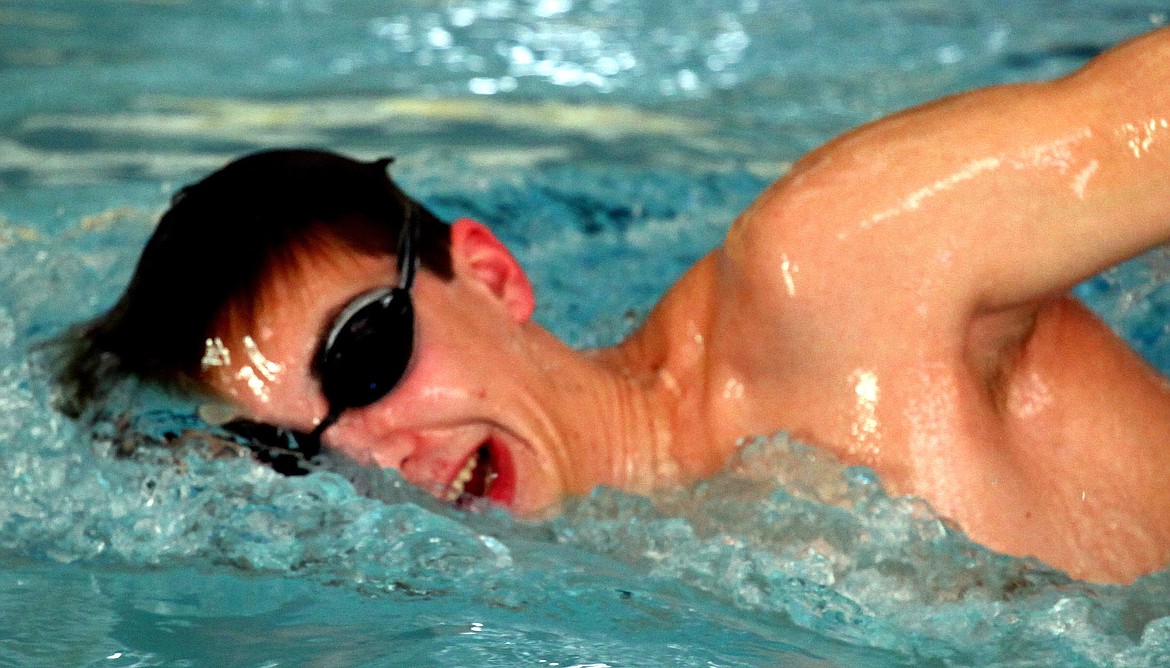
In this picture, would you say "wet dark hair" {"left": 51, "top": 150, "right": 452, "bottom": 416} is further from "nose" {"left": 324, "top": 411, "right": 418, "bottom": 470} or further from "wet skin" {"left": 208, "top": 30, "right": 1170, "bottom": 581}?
"nose" {"left": 324, "top": 411, "right": 418, "bottom": 470}

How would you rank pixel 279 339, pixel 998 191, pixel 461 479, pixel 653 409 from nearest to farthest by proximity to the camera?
pixel 998 191, pixel 279 339, pixel 461 479, pixel 653 409

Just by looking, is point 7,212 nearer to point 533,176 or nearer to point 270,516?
point 533,176

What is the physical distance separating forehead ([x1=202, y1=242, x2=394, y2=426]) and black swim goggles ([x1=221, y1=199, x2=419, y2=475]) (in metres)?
0.01

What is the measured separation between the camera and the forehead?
171 centimetres

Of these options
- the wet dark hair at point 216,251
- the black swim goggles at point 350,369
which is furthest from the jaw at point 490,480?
the wet dark hair at point 216,251

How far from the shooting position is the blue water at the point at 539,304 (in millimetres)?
1544

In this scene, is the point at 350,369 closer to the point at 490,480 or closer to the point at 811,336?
the point at 490,480

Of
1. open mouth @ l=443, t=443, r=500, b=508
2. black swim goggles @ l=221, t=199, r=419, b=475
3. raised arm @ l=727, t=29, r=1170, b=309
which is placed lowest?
open mouth @ l=443, t=443, r=500, b=508

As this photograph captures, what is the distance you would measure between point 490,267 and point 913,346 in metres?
0.61

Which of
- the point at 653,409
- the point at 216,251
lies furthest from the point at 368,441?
the point at 653,409

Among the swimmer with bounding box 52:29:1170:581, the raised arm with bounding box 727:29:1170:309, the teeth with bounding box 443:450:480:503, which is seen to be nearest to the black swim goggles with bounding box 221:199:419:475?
the swimmer with bounding box 52:29:1170:581

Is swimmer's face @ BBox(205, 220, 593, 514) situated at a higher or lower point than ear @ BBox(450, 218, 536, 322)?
lower

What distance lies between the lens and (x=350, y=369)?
176 centimetres

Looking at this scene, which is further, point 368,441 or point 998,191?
point 368,441
